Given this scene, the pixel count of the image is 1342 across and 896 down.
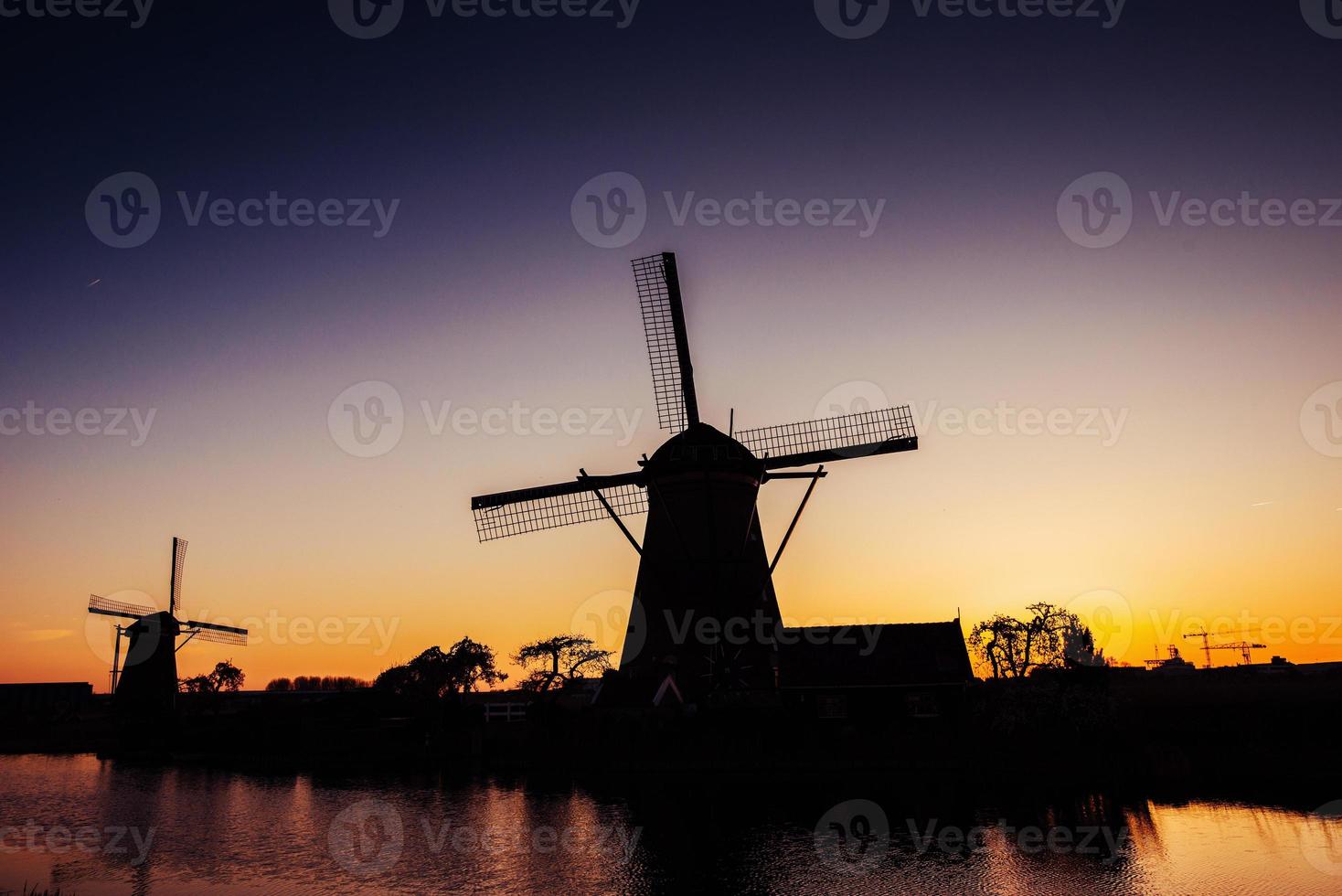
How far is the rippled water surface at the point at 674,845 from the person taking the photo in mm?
17766

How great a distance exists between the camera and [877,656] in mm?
36719

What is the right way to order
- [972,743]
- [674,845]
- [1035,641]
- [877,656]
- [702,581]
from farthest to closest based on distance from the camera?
1. [1035,641]
2. [877,656]
3. [702,581]
4. [972,743]
5. [674,845]

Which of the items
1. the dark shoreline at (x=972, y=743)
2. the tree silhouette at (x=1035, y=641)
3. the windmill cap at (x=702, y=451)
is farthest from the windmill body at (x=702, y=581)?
the tree silhouette at (x=1035, y=641)

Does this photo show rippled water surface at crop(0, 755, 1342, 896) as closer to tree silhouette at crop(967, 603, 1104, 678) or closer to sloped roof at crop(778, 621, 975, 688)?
sloped roof at crop(778, 621, 975, 688)

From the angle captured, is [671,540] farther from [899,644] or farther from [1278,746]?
[1278,746]

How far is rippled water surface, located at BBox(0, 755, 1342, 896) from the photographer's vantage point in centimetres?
1777

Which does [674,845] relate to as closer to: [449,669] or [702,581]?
[702,581]

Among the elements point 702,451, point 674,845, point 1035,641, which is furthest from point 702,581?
point 1035,641

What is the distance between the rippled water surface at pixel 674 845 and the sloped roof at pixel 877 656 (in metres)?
7.39

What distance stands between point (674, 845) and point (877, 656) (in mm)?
17974

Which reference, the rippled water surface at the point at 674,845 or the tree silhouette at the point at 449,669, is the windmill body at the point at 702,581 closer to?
the rippled water surface at the point at 674,845

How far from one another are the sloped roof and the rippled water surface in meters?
7.39

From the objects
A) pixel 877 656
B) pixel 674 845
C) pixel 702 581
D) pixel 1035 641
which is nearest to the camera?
pixel 674 845

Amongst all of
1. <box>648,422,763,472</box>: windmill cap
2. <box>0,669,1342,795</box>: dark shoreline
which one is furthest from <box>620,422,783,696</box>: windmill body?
<box>0,669,1342,795</box>: dark shoreline
